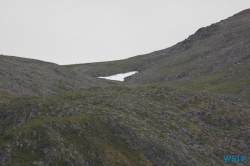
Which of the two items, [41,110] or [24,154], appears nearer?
[24,154]

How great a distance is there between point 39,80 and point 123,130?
163 feet

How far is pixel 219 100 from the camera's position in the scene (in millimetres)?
72125

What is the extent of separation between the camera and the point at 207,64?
12725 centimetres

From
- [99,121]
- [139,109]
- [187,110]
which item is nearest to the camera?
[99,121]

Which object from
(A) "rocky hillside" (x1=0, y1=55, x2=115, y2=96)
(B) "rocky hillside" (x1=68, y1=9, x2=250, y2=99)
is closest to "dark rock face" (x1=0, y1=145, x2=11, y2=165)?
(A) "rocky hillside" (x1=0, y1=55, x2=115, y2=96)

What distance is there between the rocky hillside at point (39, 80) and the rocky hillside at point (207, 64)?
2845cm

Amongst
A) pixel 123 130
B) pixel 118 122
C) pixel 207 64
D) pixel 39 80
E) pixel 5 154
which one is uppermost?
pixel 39 80

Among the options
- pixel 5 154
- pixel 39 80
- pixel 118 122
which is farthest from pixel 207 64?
pixel 5 154

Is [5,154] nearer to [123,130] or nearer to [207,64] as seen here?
[123,130]

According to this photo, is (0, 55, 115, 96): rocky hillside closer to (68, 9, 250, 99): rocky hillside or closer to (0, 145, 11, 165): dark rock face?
(68, 9, 250, 99): rocky hillside

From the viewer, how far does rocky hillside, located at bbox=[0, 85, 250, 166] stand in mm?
36969

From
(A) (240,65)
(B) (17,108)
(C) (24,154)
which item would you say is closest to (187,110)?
(B) (17,108)

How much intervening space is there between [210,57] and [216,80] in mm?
28349

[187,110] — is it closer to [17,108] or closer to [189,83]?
[17,108]
